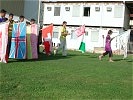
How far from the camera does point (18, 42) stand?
14.4 meters

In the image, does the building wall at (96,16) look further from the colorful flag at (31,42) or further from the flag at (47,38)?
the colorful flag at (31,42)

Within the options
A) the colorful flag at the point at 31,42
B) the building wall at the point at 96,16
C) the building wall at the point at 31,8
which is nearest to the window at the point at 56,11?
the building wall at the point at 96,16

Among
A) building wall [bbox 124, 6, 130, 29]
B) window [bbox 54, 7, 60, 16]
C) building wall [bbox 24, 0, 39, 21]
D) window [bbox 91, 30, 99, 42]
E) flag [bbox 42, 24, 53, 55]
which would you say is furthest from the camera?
building wall [bbox 24, 0, 39, 21]

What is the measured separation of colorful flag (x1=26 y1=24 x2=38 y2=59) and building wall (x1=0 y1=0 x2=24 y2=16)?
84.0 ft

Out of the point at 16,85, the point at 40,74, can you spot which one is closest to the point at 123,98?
the point at 16,85

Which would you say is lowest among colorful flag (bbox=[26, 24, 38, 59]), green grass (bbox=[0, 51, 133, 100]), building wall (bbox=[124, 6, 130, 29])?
green grass (bbox=[0, 51, 133, 100])

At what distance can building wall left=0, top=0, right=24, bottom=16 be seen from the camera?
42.1m

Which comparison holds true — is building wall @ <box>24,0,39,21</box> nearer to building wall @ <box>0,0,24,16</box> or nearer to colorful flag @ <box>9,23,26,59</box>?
building wall @ <box>0,0,24,16</box>

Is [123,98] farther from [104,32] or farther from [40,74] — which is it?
[104,32]

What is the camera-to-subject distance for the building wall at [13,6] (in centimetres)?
4212

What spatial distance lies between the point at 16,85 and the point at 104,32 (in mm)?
38834

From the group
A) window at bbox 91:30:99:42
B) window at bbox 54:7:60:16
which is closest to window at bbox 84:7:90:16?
window at bbox 91:30:99:42

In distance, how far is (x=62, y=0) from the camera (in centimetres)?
4900

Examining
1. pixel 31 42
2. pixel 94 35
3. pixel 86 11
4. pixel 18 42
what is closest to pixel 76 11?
pixel 86 11
